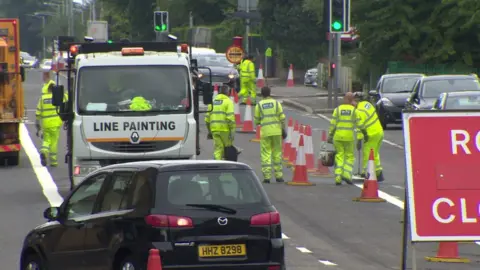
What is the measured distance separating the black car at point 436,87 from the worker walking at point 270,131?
9.89 m

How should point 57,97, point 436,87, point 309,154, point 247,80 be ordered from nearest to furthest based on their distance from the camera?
1. point 57,97
2. point 309,154
3. point 436,87
4. point 247,80

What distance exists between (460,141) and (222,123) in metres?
10.7

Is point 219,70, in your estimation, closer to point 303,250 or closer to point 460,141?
point 303,250

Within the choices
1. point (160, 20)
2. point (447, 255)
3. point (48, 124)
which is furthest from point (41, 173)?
point (160, 20)

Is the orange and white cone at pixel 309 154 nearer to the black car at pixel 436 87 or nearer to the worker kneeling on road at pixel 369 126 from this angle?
the worker kneeling on road at pixel 369 126

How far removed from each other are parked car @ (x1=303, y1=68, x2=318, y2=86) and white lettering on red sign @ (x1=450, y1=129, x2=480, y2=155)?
141 feet

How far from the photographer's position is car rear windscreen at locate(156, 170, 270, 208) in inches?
436

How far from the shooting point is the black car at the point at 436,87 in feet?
104

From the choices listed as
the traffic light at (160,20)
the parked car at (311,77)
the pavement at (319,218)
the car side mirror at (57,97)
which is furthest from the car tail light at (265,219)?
the parked car at (311,77)

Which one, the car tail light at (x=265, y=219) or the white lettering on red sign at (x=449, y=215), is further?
the white lettering on red sign at (x=449, y=215)

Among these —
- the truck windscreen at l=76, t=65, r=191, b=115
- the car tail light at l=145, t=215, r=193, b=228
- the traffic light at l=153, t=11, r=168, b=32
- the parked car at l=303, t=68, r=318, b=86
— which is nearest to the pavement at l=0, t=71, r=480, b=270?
the truck windscreen at l=76, t=65, r=191, b=115

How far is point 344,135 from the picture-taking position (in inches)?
867

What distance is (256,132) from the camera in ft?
103

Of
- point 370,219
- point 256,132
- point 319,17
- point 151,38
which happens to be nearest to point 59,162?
point 256,132
